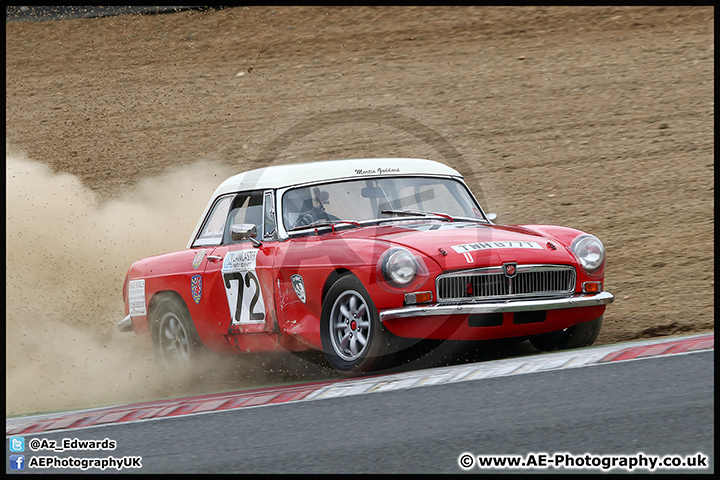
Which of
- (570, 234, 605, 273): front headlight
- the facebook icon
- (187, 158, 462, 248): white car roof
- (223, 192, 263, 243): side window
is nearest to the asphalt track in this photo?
the facebook icon

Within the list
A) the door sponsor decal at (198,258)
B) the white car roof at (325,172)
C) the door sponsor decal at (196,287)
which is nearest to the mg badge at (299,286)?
the white car roof at (325,172)

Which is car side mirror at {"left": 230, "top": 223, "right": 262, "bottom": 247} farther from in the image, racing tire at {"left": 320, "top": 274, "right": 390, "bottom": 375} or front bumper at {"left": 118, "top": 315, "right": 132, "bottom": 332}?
front bumper at {"left": 118, "top": 315, "right": 132, "bottom": 332}

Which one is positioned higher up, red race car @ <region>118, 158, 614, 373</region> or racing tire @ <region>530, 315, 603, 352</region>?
red race car @ <region>118, 158, 614, 373</region>

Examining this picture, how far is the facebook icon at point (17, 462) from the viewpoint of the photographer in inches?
185

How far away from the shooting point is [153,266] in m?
8.98

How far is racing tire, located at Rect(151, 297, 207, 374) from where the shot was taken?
27.6 feet

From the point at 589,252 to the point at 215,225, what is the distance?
11.1 ft

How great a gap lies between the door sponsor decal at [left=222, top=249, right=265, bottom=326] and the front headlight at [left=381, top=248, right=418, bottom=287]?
4.82 ft

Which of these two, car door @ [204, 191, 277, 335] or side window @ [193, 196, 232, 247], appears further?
side window @ [193, 196, 232, 247]

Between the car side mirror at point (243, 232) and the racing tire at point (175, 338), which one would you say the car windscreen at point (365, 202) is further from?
the racing tire at point (175, 338)

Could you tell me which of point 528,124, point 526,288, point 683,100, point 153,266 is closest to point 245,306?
point 153,266

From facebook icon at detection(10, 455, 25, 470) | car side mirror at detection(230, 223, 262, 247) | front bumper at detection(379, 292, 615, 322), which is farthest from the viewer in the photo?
car side mirror at detection(230, 223, 262, 247)

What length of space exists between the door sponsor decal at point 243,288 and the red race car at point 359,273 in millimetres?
12

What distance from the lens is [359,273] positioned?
6.63m
